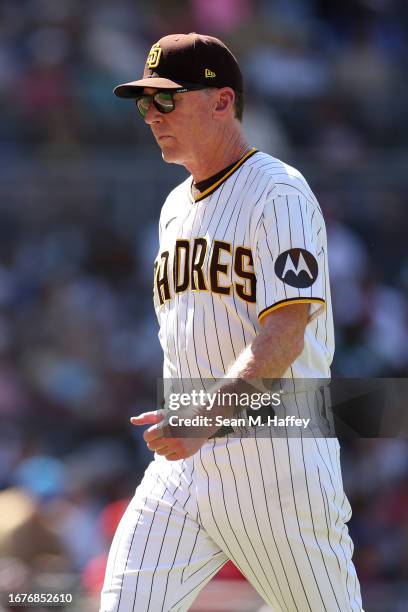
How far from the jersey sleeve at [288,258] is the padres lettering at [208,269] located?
2.6 inches

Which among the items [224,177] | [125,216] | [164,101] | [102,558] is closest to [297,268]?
[224,177]

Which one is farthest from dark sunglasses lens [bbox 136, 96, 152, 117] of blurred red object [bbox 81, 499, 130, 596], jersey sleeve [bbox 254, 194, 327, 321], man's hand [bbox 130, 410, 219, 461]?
blurred red object [bbox 81, 499, 130, 596]

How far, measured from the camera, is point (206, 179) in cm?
343

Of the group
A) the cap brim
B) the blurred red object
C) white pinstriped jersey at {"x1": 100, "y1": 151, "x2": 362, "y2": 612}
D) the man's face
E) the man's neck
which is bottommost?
the blurred red object

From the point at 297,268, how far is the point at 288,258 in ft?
0.12

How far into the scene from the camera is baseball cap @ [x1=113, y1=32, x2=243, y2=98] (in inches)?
132

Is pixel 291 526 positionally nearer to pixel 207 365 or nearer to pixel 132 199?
pixel 207 365

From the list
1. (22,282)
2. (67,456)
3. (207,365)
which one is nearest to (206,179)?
(207,365)

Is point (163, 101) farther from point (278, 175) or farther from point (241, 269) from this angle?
point (241, 269)

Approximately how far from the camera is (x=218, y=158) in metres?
3.40

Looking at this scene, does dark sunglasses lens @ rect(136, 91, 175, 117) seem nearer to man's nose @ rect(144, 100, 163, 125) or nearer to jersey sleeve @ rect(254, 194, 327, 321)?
man's nose @ rect(144, 100, 163, 125)

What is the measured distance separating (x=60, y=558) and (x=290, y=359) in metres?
3.34

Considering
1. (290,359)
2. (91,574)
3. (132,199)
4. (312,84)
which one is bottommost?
(91,574)

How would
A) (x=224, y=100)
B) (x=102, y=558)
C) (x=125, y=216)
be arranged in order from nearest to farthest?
1. (x=224, y=100)
2. (x=102, y=558)
3. (x=125, y=216)
